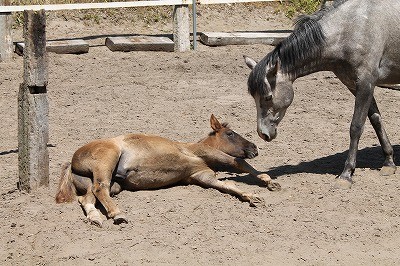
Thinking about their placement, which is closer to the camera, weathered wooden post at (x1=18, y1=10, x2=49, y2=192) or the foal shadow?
weathered wooden post at (x1=18, y1=10, x2=49, y2=192)

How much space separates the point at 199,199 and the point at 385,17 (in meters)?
2.61

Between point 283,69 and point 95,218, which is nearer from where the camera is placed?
point 95,218

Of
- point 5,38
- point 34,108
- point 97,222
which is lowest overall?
point 97,222

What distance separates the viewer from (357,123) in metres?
8.09

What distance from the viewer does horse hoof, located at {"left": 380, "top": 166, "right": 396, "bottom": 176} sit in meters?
8.21

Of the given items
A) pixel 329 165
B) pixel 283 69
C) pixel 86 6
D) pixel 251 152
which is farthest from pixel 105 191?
pixel 86 6

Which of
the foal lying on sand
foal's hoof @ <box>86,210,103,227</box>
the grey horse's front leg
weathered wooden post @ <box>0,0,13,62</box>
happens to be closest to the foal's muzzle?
the foal lying on sand

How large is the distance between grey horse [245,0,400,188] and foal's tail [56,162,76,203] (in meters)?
1.91

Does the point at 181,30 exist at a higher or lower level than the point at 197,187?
higher

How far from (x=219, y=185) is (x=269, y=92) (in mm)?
1039

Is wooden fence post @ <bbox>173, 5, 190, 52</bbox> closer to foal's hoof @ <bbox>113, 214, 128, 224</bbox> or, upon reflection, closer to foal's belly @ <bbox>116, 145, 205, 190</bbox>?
foal's belly @ <bbox>116, 145, 205, 190</bbox>

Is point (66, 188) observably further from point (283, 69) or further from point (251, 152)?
point (283, 69)

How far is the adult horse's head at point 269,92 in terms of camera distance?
7.86 meters

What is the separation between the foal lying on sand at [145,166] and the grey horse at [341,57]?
444 millimetres
